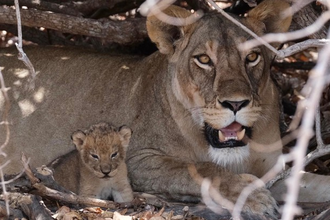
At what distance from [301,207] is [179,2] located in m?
2.63

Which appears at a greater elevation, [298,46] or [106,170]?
[298,46]

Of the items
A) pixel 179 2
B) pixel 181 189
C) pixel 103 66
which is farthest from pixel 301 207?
pixel 179 2

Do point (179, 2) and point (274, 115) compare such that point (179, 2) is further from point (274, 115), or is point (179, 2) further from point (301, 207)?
point (301, 207)

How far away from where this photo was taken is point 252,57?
4234 mm

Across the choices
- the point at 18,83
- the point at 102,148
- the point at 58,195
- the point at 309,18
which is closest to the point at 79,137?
the point at 102,148

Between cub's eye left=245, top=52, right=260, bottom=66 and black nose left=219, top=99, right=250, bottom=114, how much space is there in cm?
43

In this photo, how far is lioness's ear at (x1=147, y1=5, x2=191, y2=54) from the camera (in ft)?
14.3

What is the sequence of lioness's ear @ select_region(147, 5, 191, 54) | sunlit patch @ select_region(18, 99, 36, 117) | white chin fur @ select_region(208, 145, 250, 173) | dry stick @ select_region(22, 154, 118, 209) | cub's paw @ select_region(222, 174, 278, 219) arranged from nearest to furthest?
dry stick @ select_region(22, 154, 118, 209) < cub's paw @ select_region(222, 174, 278, 219) < white chin fur @ select_region(208, 145, 250, 173) < lioness's ear @ select_region(147, 5, 191, 54) < sunlit patch @ select_region(18, 99, 36, 117)

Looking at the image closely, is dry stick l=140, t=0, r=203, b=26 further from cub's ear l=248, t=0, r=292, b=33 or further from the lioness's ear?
cub's ear l=248, t=0, r=292, b=33

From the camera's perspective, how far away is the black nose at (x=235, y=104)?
12.6ft

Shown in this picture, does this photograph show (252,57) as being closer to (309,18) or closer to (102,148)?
(309,18)

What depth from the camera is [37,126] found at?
5.05 meters

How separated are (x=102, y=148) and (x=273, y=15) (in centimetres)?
146

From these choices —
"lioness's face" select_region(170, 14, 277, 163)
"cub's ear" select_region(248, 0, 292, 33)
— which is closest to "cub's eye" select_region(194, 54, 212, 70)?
"lioness's face" select_region(170, 14, 277, 163)
